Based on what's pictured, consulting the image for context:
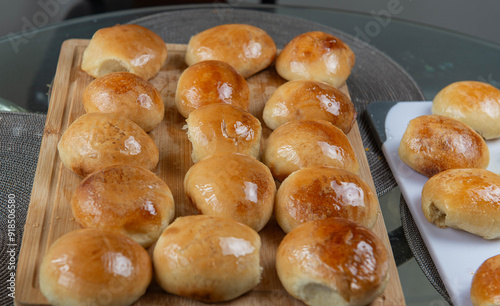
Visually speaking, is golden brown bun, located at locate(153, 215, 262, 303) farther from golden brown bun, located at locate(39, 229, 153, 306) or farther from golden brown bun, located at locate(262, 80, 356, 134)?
golden brown bun, located at locate(262, 80, 356, 134)

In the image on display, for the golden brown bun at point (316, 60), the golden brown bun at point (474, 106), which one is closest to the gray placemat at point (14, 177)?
the golden brown bun at point (316, 60)

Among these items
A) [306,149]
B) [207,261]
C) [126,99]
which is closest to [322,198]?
[306,149]

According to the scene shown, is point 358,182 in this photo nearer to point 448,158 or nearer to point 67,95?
point 448,158

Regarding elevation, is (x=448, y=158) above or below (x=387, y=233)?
above

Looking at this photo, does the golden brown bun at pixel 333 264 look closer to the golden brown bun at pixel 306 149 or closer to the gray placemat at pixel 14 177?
the golden brown bun at pixel 306 149

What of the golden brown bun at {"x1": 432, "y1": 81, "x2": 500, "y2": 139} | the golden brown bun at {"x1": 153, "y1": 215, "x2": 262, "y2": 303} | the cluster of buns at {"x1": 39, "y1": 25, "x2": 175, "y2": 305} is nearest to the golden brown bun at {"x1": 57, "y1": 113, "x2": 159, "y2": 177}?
the cluster of buns at {"x1": 39, "y1": 25, "x2": 175, "y2": 305}

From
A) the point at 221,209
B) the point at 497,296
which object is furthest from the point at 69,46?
the point at 497,296
